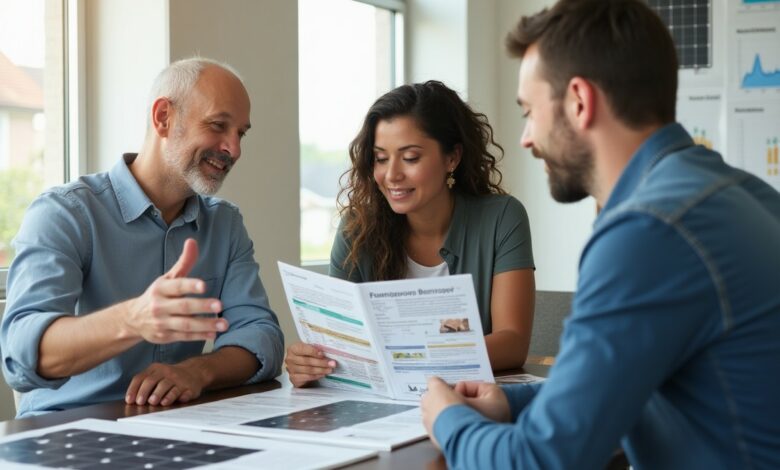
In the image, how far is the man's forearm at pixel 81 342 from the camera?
1.89 metres

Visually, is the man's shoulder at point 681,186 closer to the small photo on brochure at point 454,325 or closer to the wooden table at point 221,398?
the wooden table at point 221,398

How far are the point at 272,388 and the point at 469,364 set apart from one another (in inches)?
18.0

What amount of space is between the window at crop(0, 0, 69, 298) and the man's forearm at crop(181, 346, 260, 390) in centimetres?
127

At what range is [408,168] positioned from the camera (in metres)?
2.85

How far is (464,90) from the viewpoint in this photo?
17.8ft

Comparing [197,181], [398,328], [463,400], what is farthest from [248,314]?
[463,400]

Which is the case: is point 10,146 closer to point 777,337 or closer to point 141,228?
point 141,228

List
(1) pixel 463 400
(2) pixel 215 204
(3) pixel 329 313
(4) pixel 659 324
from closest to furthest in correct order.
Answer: (4) pixel 659 324 → (1) pixel 463 400 → (3) pixel 329 313 → (2) pixel 215 204

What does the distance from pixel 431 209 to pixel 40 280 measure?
1.18 metres

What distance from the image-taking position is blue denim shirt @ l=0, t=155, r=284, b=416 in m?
2.07

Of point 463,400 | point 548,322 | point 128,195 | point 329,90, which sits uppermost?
point 329,90

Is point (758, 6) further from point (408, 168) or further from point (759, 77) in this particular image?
point (408, 168)

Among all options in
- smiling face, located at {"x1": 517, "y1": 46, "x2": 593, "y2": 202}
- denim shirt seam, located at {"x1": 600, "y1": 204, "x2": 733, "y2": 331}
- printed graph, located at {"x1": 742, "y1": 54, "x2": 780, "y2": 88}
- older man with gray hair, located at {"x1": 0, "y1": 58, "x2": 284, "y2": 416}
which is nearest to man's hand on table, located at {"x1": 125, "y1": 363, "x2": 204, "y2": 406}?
older man with gray hair, located at {"x1": 0, "y1": 58, "x2": 284, "y2": 416}

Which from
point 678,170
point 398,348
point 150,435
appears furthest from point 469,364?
point 678,170
